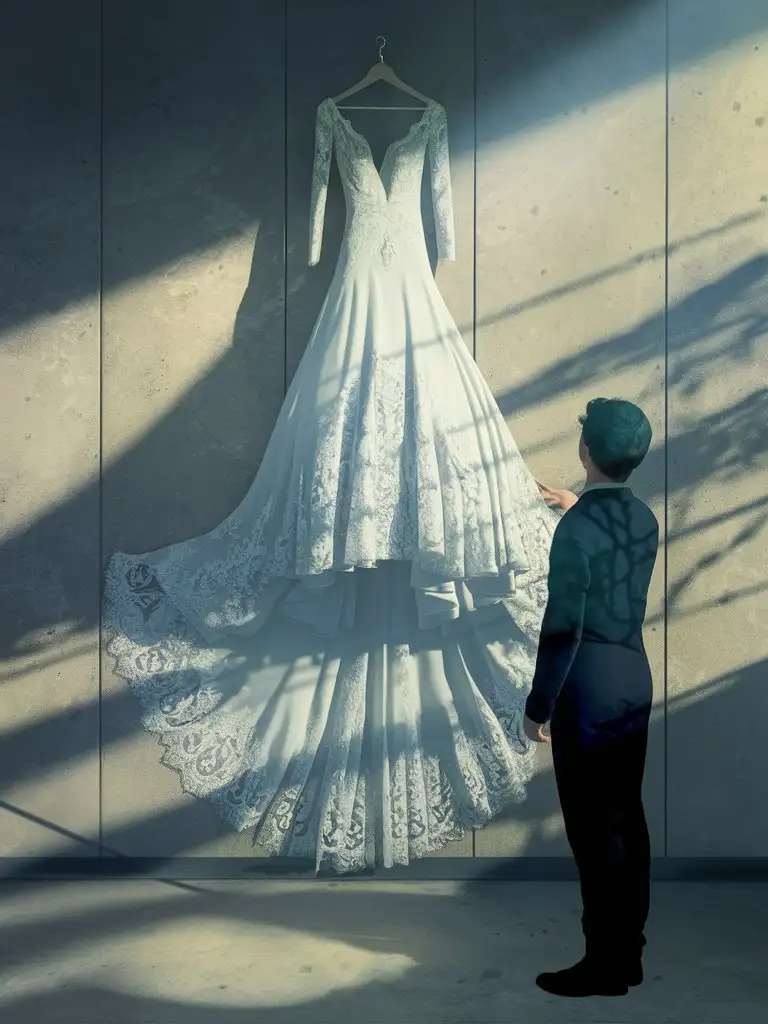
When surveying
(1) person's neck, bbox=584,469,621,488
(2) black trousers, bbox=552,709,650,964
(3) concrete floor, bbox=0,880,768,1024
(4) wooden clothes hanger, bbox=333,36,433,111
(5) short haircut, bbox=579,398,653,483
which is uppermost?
(4) wooden clothes hanger, bbox=333,36,433,111

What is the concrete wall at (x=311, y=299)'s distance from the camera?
11.2ft

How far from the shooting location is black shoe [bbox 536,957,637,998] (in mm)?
2564

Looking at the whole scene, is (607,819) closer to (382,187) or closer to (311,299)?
(311,299)

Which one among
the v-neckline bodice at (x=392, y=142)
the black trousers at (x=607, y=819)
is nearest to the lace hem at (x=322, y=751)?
the black trousers at (x=607, y=819)

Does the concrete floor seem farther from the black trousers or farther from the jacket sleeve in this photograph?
the jacket sleeve

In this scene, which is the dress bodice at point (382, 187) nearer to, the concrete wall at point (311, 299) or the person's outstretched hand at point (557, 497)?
the concrete wall at point (311, 299)

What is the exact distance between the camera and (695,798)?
3.44 m

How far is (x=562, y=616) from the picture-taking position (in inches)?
95.8

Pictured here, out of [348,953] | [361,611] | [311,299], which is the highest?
[311,299]

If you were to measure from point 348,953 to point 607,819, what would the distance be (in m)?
0.81

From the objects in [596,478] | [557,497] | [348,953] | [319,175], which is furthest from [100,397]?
[348,953]

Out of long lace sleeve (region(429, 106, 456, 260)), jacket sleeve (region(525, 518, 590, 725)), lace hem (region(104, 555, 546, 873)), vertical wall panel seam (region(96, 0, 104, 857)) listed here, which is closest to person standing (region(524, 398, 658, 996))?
jacket sleeve (region(525, 518, 590, 725))

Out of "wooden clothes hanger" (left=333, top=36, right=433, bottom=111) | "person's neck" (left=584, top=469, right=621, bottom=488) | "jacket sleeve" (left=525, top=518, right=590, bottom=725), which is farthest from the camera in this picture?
"wooden clothes hanger" (left=333, top=36, right=433, bottom=111)

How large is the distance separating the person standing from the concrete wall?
92cm
